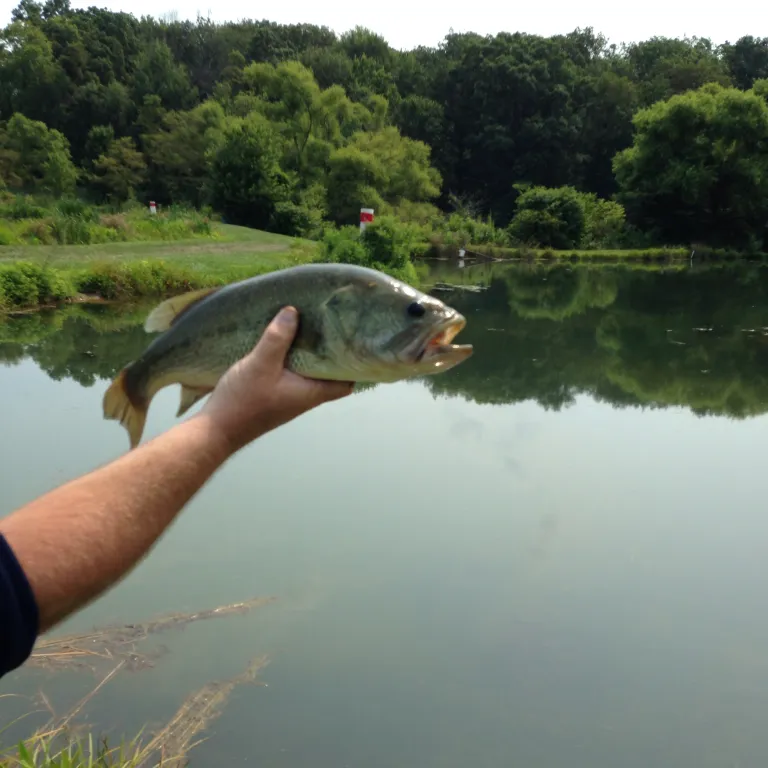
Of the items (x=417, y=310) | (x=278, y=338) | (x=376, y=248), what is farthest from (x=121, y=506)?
(x=376, y=248)

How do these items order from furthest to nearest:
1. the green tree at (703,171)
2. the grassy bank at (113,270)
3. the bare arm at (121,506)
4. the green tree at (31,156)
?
the green tree at (31,156) → the green tree at (703,171) → the grassy bank at (113,270) → the bare arm at (121,506)

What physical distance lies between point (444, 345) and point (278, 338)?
1.33ft

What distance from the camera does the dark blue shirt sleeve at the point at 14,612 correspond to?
1025 millimetres

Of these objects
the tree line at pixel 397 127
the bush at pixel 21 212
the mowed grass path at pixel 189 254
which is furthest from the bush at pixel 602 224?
the bush at pixel 21 212

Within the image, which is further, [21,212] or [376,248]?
[21,212]

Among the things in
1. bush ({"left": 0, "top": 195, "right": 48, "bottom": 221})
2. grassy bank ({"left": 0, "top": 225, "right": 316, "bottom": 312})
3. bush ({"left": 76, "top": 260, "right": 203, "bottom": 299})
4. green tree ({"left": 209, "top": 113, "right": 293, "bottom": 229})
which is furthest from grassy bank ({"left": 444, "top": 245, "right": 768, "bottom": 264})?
bush ({"left": 76, "top": 260, "right": 203, "bottom": 299})

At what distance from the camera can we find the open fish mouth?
1915 mm

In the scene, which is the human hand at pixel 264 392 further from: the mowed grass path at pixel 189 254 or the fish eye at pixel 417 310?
the mowed grass path at pixel 189 254

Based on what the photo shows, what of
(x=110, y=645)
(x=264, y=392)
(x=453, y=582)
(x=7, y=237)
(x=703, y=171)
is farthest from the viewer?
(x=703, y=171)

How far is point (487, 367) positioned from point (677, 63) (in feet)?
176

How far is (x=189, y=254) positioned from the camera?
20.0 m

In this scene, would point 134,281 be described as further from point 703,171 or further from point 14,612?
point 703,171

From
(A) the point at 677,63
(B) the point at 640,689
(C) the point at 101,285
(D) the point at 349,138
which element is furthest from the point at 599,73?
(B) the point at 640,689

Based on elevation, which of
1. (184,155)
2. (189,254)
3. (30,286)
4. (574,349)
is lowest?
(574,349)
